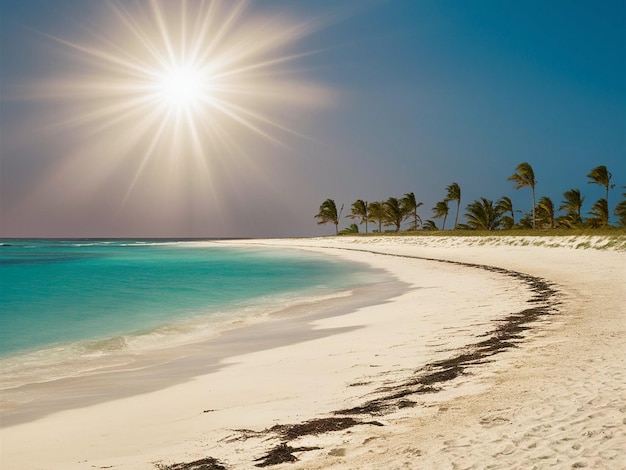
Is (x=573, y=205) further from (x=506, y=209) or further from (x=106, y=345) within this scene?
(x=106, y=345)

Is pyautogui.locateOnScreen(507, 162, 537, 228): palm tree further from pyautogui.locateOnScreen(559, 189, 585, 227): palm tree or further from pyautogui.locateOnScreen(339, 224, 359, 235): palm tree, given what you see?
pyautogui.locateOnScreen(339, 224, 359, 235): palm tree

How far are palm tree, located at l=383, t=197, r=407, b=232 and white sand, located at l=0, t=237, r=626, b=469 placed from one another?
91582 millimetres

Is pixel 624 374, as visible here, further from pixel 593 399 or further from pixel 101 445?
pixel 101 445

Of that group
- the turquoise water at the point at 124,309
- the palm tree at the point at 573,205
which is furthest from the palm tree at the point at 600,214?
the turquoise water at the point at 124,309

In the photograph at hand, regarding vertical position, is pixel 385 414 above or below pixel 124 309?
above

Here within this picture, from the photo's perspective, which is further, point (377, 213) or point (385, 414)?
point (377, 213)

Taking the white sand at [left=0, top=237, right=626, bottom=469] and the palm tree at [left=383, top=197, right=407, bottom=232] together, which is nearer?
the white sand at [left=0, top=237, right=626, bottom=469]

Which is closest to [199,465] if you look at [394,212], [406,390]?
[406,390]

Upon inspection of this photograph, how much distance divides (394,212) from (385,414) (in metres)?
97.7

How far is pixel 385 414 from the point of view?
4793 mm

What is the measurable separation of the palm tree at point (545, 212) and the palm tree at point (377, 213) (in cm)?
3452

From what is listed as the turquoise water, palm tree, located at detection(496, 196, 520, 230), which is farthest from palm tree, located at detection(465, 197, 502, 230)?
the turquoise water

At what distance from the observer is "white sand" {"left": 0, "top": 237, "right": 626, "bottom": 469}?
3842 millimetres

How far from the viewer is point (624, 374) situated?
215 inches
